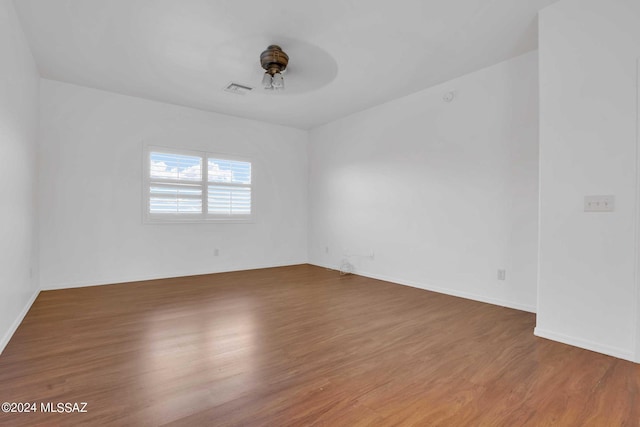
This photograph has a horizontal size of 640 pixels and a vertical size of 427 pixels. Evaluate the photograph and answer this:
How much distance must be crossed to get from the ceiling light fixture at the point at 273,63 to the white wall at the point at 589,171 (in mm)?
2276

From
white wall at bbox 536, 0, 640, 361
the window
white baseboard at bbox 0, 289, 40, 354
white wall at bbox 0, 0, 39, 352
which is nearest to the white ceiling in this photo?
white wall at bbox 0, 0, 39, 352

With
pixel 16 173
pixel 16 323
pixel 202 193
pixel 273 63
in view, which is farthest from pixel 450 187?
pixel 16 323

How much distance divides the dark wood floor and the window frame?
1647mm

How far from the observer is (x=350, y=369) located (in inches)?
79.1

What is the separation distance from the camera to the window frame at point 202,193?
4680 millimetres

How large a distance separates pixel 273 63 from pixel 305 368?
273 cm

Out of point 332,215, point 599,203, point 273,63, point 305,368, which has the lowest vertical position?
point 305,368

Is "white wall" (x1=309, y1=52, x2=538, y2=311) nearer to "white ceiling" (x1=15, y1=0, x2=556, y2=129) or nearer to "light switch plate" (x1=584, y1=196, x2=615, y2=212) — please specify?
"white ceiling" (x1=15, y1=0, x2=556, y2=129)

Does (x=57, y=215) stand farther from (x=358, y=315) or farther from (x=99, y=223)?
(x=358, y=315)

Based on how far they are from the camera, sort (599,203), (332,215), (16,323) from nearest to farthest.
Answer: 1. (599,203)
2. (16,323)
3. (332,215)

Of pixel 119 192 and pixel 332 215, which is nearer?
pixel 119 192

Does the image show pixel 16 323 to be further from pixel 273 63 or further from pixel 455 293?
pixel 455 293

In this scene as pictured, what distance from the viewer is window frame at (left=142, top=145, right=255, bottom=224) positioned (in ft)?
15.4

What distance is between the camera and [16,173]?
2762 millimetres
